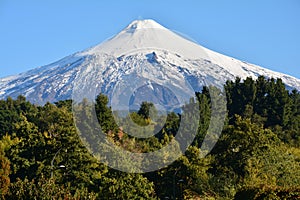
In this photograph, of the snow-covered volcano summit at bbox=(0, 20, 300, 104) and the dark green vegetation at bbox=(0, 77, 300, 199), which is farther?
the snow-covered volcano summit at bbox=(0, 20, 300, 104)

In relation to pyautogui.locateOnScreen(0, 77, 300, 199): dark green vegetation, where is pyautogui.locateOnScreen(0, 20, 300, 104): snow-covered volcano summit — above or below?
above

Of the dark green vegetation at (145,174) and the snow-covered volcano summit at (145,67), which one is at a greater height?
the snow-covered volcano summit at (145,67)

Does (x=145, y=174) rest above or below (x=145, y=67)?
A: below

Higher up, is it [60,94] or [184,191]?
[60,94]

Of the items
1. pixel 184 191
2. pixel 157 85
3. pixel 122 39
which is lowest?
pixel 184 191

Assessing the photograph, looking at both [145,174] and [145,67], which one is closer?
[145,174]

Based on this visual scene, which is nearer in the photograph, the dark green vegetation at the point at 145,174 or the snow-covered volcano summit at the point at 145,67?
the dark green vegetation at the point at 145,174

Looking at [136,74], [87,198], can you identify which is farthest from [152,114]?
[136,74]

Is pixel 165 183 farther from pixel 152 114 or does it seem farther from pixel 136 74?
pixel 136 74
